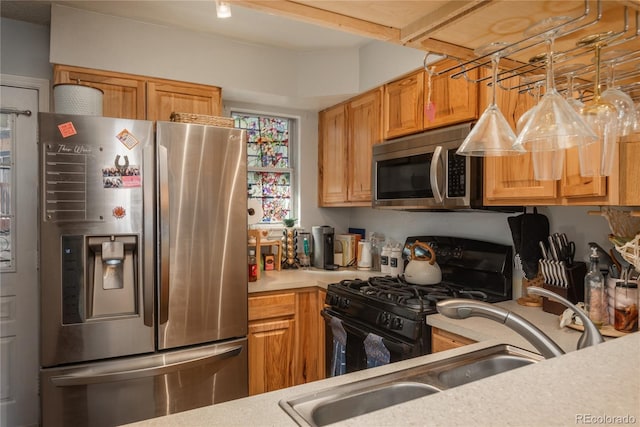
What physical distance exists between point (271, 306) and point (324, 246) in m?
0.81

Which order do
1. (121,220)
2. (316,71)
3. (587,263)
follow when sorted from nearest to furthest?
1. (587,263)
2. (121,220)
3. (316,71)

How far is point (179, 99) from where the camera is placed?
2639 millimetres

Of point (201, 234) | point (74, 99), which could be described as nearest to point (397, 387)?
point (201, 234)

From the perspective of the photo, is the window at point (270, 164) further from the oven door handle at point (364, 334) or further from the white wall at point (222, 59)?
the oven door handle at point (364, 334)

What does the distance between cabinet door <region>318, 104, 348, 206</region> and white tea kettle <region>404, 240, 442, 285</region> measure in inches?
33.2

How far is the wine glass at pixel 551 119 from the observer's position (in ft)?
2.23

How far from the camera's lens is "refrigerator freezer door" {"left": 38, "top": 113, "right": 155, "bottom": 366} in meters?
1.90

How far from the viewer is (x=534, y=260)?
1971mm

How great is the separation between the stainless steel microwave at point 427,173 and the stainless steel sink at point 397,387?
95cm

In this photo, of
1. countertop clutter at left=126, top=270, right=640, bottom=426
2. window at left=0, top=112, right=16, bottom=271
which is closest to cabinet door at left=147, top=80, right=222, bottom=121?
window at left=0, top=112, right=16, bottom=271

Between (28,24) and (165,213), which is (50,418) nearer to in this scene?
(165,213)

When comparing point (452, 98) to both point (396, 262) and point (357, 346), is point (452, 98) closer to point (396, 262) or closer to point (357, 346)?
point (396, 262)

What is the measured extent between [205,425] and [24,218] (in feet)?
7.91

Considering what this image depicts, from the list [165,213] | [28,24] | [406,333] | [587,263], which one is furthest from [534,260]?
[28,24]
